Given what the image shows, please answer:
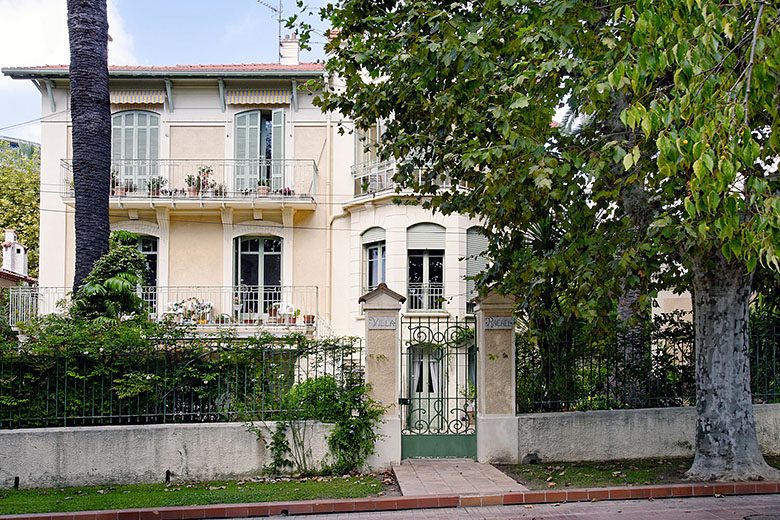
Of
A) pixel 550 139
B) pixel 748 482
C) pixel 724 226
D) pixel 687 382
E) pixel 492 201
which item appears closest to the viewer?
pixel 724 226

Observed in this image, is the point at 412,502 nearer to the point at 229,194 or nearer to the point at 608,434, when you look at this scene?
the point at 608,434

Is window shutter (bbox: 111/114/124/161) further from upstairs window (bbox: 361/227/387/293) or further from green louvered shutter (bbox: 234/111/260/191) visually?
upstairs window (bbox: 361/227/387/293)

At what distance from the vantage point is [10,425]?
987 centimetres

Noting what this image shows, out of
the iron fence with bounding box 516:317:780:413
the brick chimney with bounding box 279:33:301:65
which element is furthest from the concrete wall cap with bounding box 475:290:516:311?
the brick chimney with bounding box 279:33:301:65

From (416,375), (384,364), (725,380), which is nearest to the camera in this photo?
(725,380)

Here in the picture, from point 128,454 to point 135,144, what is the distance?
12.1 m

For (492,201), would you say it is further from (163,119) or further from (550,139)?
(163,119)

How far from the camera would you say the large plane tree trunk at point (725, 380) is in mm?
9266

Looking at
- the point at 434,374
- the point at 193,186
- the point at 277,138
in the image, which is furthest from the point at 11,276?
the point at 434,374

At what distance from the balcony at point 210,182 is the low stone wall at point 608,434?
34.1 feet

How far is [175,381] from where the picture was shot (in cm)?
1027

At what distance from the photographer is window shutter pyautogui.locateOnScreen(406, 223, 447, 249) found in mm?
17812

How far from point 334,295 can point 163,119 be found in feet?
23.0

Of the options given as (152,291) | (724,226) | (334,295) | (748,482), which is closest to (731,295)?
(748,482)
